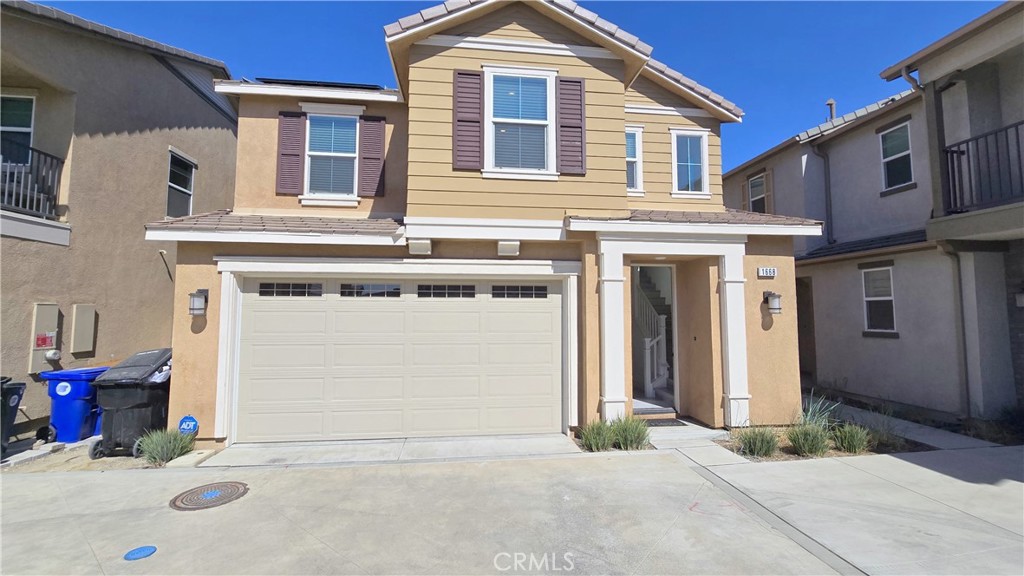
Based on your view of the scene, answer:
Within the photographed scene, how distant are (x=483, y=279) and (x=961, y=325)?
778 centimetres

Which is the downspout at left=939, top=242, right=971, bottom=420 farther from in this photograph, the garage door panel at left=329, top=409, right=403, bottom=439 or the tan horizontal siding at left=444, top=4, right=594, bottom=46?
the garage door panel at left=329, top=409, right=403, bottom=439

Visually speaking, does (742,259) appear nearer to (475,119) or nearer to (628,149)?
(628,149)

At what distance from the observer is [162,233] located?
20.1ft

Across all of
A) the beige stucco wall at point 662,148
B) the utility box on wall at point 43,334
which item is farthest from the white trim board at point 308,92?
the beige stucco wall at point 662,148

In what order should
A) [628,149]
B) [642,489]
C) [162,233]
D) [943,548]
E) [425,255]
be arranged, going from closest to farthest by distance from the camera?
[943,548] < [642,489] < [162,233] < [425,255] < [628,149]

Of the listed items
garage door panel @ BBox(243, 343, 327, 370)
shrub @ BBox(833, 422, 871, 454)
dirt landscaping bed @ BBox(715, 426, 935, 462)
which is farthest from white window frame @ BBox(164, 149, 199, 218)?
shrub @ BBox(833, 422, 871, 454)

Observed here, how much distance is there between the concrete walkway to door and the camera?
5828 mm

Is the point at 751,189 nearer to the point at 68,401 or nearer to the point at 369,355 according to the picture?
the point at 369,355

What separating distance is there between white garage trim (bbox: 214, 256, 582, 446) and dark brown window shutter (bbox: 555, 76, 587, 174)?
1.50 meters

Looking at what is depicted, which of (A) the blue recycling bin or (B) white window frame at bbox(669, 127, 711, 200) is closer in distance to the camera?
(A) the blue recycling bin

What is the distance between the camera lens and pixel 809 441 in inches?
233

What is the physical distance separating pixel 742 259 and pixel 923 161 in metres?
4.86

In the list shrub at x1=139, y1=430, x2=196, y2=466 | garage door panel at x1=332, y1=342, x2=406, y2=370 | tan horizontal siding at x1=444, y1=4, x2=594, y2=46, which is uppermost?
tan horizontal siding at x1=444, y1=4, x2=594, y2=46

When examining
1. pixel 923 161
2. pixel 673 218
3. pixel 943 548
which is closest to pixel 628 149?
pixel 673 218
